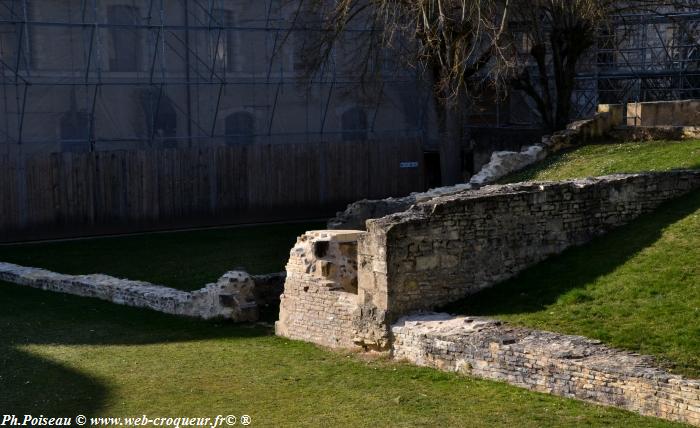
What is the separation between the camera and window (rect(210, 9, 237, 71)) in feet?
86.1

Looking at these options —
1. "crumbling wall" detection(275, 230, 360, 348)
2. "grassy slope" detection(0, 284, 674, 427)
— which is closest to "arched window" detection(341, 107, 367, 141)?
"grassy slope" detection(0, 284, 674, 427)

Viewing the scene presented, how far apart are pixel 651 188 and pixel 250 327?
5.59 meters

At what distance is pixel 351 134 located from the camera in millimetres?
28906

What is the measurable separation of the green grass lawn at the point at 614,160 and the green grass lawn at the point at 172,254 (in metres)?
4.99

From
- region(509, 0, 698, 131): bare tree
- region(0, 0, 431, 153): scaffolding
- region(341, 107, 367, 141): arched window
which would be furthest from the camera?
region(341, 107, 367, 141): arched window

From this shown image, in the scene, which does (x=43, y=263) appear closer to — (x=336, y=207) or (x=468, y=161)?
(x=336, y=207)

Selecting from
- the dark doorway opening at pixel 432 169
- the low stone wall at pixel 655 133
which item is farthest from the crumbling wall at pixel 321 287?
the dark doorway opening at pixel 432 169

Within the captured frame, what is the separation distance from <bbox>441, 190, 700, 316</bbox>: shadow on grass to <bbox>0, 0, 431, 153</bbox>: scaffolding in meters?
10.7

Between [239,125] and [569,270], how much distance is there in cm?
1560

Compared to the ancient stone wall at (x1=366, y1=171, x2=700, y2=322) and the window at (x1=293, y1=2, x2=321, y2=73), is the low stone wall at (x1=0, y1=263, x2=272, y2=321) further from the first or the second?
the window at (x1=293, y1=2, x2=321, y2=73)

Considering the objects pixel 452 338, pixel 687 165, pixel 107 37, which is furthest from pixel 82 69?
pixel 452 338

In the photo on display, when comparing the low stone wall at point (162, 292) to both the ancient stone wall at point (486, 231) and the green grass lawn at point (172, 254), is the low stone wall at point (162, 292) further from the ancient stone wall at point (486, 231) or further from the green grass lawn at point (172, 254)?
the ancient stone wall at point (486, 231)

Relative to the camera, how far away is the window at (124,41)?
82.4ft

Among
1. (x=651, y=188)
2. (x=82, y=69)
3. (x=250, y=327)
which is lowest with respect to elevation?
(x=250, y=327)
